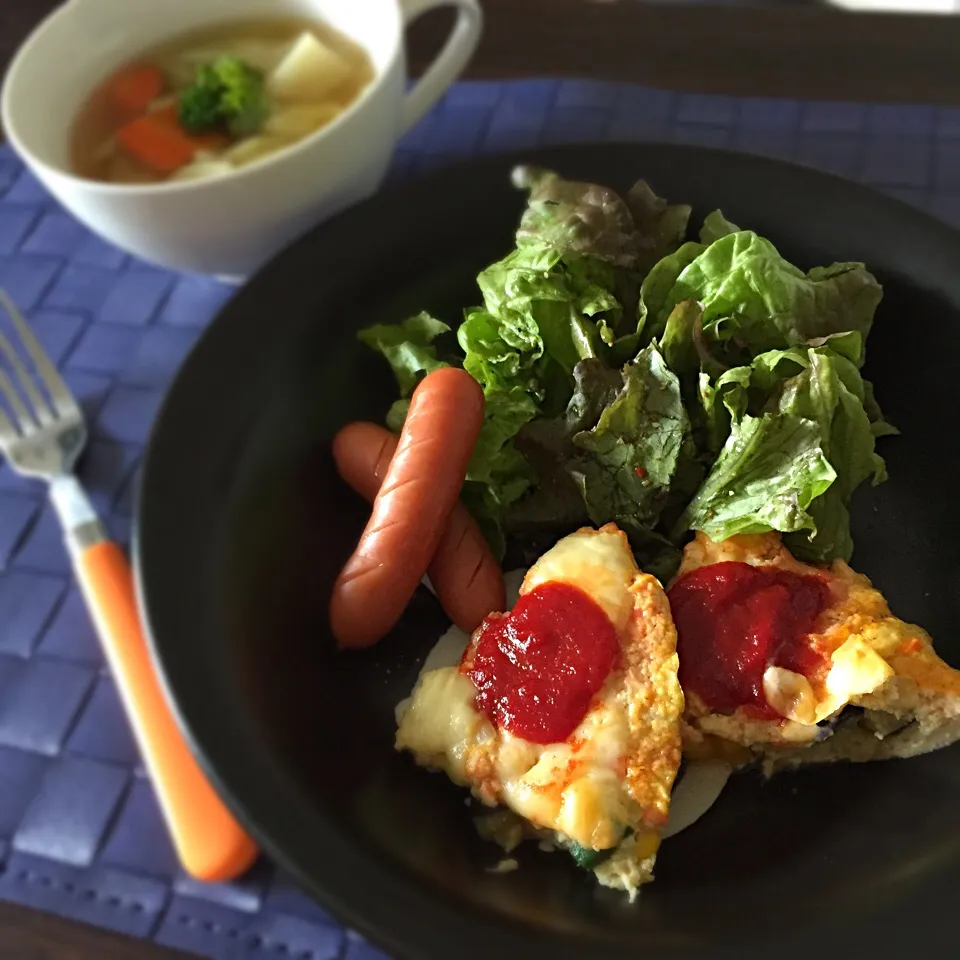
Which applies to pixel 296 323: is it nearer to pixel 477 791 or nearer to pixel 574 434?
pixel 574 434

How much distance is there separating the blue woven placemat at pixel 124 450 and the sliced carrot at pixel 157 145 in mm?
237

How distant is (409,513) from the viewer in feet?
4.31

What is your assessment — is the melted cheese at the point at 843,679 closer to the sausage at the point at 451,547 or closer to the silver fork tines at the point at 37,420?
the sausage at the point at 451,547

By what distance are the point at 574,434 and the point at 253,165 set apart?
65cm

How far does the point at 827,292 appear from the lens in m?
1.45

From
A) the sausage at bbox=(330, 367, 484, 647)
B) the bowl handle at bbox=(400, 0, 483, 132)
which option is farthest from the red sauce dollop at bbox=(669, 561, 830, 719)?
the bowl handle at bbox=(400, 0, 483, 132)

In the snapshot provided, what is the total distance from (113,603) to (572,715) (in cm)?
68

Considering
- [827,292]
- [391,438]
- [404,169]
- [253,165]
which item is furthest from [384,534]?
[404,169]

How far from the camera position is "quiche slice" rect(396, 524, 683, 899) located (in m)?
1.13

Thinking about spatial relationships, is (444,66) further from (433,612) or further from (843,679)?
(843,679)

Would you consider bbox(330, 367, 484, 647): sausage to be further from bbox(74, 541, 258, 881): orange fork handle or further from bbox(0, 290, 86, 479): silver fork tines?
bbox(0, 290, 86, 479): silver fork tines

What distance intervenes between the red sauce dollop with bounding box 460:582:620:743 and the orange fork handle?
36 centimetres

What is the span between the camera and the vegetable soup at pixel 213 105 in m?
1.75

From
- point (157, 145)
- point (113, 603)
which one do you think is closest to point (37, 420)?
point (113, 603)
